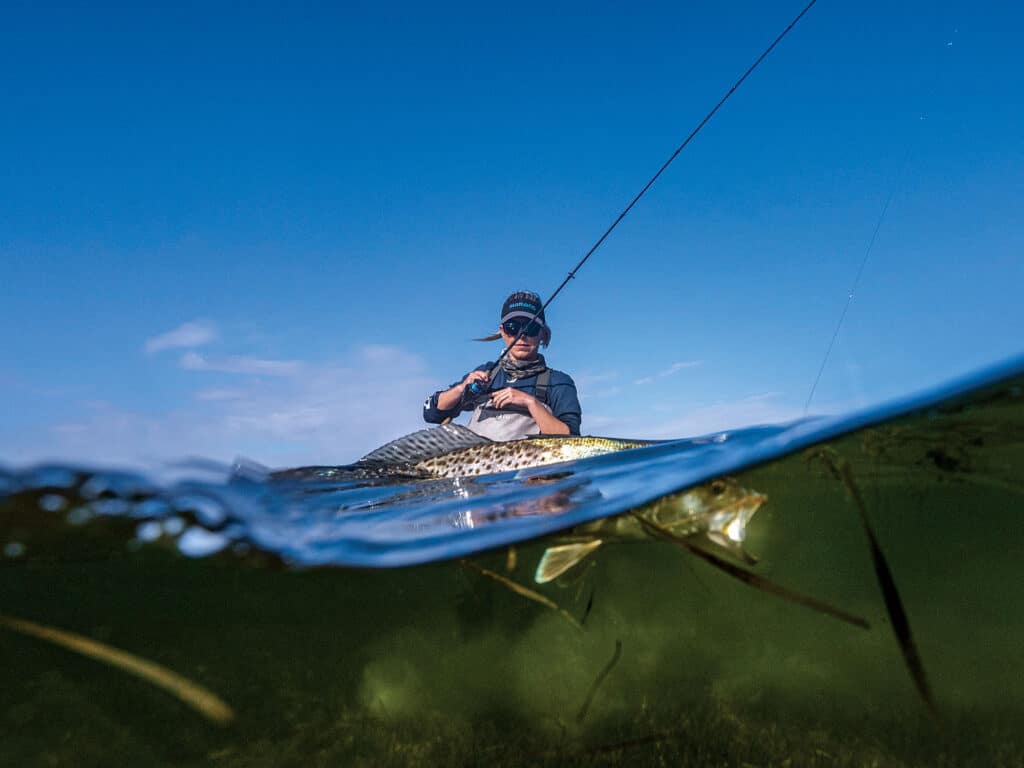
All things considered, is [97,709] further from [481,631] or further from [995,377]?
[995,377]

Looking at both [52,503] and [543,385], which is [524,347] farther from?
[52,503]

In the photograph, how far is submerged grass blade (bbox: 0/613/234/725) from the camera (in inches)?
117

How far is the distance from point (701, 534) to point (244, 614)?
118 inches

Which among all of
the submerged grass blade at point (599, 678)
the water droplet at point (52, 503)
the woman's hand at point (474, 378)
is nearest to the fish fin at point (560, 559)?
the submerged grass blade at point (599, 678)

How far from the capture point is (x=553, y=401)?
8.28 m

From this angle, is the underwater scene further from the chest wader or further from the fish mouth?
the chest wader

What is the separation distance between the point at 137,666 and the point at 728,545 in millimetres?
3631

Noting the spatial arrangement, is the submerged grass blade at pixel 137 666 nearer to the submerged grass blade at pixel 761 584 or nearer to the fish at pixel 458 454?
the fish at pixel 458 454

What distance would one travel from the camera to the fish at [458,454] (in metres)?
5.66

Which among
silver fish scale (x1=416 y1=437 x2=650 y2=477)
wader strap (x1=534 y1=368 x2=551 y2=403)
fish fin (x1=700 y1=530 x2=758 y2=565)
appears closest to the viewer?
fish fin (x1=700 y1=530 x2=758 y2=565)

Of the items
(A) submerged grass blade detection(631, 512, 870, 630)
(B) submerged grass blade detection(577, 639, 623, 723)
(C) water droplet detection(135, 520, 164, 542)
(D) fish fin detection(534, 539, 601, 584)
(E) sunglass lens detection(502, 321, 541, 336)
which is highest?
(E) sunglass lens detection(502, 321, 541, 336)

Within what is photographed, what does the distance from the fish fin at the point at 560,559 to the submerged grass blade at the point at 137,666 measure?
2006mm

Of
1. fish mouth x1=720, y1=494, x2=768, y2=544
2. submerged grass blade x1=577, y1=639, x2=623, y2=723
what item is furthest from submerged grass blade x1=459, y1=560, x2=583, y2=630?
fish mouth x1=720, y1=494, x2=768, y2=544

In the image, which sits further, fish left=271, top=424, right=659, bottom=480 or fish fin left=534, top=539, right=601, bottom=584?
fish left=271, top=424, right=659, bottom=480
